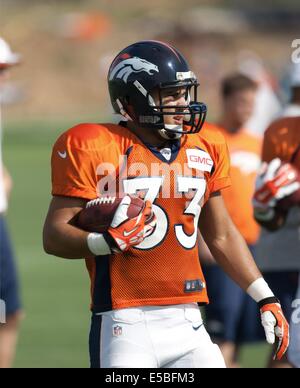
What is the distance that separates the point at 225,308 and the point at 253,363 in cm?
67

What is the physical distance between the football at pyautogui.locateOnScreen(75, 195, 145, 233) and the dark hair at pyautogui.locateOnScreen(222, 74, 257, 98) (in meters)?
3.28

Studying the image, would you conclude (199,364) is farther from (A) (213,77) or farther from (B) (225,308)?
(A) (213,77)

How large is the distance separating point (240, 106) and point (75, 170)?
3.25 m

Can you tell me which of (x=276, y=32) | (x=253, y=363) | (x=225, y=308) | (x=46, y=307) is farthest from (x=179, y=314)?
(x=276, y=32)

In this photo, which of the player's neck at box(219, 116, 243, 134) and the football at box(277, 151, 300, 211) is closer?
the football at box(277, 151, 300, 211)

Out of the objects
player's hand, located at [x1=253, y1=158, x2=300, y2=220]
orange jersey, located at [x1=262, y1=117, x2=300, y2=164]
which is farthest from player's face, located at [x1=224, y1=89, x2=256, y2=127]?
player's hand, located at [x1=253, y1=158, x2=300, y2=220]

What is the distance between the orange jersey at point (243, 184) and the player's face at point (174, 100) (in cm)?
264

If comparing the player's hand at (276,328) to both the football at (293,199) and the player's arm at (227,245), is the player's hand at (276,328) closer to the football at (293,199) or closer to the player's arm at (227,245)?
the player's arm at (227,245)

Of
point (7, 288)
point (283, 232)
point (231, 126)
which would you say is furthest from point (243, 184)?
point (7, 288)

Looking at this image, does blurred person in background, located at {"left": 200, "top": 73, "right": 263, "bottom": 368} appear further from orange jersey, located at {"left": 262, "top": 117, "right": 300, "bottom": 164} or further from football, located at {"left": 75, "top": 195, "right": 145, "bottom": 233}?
football, located at {"left": 75, "top": 195, "right": 145, "bottom": 233}

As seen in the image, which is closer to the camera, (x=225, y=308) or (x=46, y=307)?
(x=225, y=308)

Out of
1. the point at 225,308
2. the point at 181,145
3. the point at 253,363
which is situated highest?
the point at 181,145

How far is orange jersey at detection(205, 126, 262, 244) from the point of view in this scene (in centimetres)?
715

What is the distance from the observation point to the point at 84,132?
170 inches
